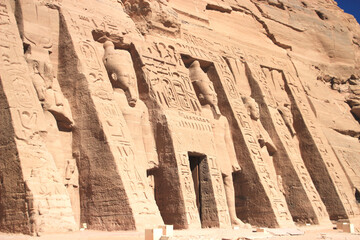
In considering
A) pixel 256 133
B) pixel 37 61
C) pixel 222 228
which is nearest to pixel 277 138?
pixel 256 133

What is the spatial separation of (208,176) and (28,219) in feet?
16.2

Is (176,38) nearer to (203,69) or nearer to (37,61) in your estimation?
(203,69)

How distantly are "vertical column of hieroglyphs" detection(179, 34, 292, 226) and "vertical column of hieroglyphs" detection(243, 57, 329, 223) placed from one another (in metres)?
0.57

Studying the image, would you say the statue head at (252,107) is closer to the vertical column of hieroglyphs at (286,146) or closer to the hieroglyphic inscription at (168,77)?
the vertical column of hieroglyphs at (286,146)

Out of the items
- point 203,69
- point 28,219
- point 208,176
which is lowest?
point 28,219

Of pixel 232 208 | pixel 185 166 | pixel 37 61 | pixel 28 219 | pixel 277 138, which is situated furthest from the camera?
pixel 277 138

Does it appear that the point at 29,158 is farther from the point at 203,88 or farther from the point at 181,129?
the point at 203,88

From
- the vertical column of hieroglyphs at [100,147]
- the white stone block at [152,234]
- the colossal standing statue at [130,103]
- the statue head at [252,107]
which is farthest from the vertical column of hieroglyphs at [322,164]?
the white stone block at [152,234]

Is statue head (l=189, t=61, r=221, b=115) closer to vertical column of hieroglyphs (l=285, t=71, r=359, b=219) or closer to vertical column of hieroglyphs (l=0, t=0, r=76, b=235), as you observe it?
vertical column of hieroglyphs (l=285, t=71, r=359, b=219)

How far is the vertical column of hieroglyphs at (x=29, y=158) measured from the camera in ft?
25.7

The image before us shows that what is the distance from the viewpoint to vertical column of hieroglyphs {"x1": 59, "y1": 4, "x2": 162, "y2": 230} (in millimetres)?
9281

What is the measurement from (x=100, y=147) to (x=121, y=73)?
2.12 metres

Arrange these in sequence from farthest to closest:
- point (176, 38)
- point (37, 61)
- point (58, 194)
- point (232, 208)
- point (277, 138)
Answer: point (277, 138) < point (176, 38) < point (232, 208) < point (37, 61) < point (58, 194)

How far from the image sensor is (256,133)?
569 inches
